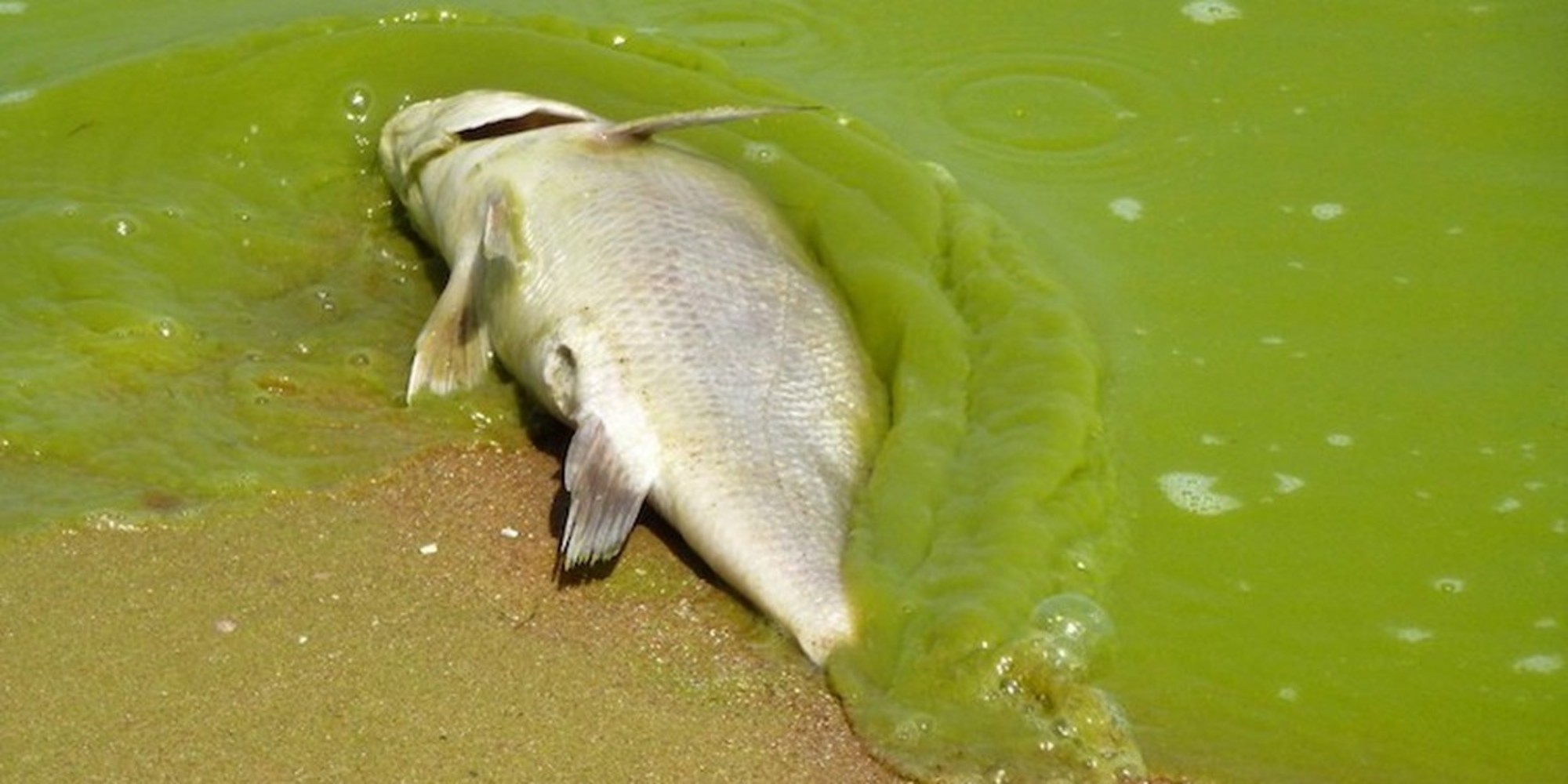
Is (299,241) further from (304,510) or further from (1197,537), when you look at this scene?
(1197,537)

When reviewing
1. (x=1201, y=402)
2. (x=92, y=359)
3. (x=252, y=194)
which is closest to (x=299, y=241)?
(x=252, y=194)

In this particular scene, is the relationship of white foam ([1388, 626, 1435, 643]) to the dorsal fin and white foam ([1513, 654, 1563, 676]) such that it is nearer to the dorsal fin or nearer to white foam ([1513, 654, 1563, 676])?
white foam ([1513, 654, 1563, 676])

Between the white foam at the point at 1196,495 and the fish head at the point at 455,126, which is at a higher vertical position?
the fish head at the point at 455,126

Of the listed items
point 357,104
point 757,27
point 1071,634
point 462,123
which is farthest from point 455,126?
point 1071,634

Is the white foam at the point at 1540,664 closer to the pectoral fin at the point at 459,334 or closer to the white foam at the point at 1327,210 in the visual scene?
the white foam at the point at 1327,210

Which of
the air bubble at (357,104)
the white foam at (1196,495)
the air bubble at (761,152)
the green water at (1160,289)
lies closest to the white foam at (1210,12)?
the green water at (1160,289)

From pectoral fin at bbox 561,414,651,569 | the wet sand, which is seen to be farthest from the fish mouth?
pectoral fin at bbox 561,414,651,569

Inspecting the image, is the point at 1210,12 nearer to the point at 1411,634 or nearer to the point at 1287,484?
the point at 1287,484
